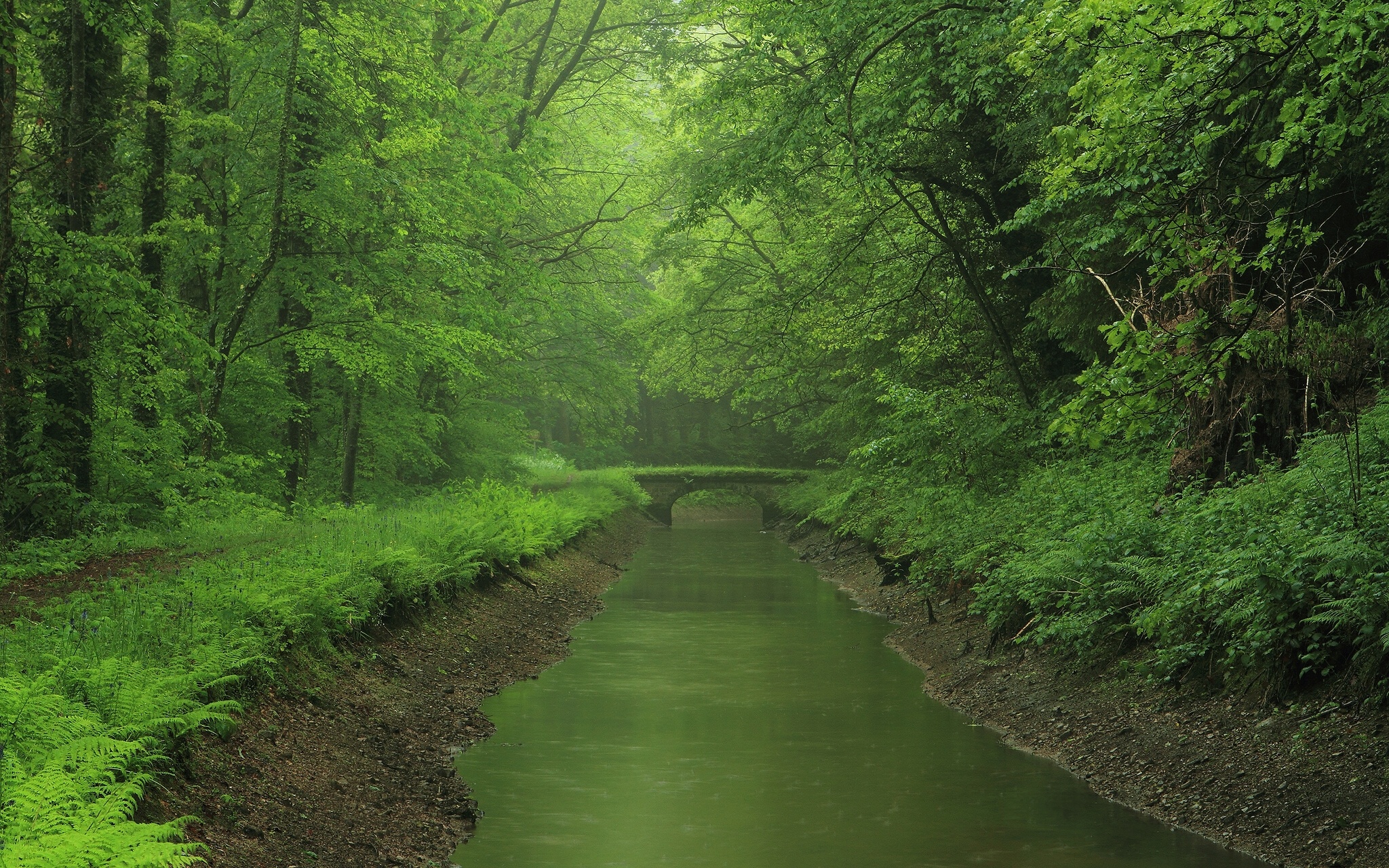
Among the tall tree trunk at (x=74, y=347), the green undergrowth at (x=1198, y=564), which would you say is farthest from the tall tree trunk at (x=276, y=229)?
the green undergrowth at (x=1198, y=564)

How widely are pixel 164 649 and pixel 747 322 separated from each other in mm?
15248

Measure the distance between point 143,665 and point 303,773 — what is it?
1.55 m

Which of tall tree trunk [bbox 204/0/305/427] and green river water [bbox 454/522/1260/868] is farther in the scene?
tall tree trunk [bbox 204/0/305/427]

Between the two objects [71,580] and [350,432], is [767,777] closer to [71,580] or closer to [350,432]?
[71,580]

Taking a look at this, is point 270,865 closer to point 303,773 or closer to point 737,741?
point 303,773

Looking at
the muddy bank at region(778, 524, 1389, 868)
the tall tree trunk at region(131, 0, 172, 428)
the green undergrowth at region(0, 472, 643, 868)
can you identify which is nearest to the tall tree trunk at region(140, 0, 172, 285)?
the tall tree trunk at region(131, 0, 172, 428)

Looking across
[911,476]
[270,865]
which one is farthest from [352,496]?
[270,865]

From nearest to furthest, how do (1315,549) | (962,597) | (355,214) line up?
(1315,549), (962,597), (355,214)

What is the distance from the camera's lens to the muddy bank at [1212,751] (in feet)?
23.5

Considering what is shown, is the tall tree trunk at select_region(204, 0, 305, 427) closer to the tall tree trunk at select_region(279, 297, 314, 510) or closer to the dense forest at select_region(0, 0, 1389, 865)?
the dense forest at select_region(0, 0, 1389, 865)

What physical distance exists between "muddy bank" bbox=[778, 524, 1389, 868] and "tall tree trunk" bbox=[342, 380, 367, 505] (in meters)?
12.8

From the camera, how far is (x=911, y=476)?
1728 centimetres

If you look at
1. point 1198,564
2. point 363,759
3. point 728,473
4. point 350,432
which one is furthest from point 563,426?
point 1198,564

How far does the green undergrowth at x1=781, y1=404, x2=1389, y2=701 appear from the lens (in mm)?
7738
